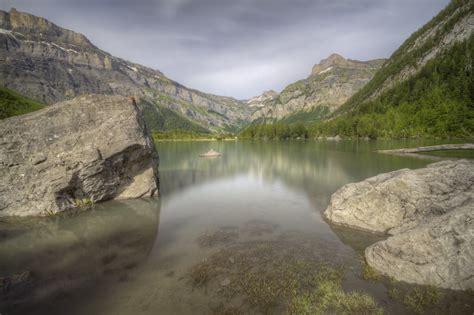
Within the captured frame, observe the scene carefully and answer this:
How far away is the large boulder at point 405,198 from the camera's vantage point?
1385 cm

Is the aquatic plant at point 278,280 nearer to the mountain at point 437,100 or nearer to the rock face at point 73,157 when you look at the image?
the rock face at point 73,157

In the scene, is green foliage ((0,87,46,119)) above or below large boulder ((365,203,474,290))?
above

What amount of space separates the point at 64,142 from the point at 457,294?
26.7 m

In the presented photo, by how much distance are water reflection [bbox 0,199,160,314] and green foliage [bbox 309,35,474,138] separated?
127 m

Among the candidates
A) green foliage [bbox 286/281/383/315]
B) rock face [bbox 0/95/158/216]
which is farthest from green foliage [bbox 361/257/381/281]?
rock face [bbox 0/95/158/216]

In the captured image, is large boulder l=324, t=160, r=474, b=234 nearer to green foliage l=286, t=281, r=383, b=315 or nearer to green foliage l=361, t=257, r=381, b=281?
green foliage l=361, t=257, r=381, b=281

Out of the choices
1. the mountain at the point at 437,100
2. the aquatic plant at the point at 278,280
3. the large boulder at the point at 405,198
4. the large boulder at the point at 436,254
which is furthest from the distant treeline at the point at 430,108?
the aquatic plant at the point at 278,280

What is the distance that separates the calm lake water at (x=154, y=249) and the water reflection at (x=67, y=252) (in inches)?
1.9

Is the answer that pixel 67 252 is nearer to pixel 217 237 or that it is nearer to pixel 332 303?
pixel 217 237

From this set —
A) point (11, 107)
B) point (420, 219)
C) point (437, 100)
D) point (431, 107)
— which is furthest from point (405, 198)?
point (437, 100)

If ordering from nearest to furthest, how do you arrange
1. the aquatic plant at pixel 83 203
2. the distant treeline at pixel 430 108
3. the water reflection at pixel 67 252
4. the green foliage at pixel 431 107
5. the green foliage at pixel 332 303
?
1. the green foliage at pixel 332 303
2. the water reflection at pixel 67 252
3. the aquatic plant at pixel 83 203
4. the green foliage at pixel 431 107
5. the distant treeline at pixel 430 108

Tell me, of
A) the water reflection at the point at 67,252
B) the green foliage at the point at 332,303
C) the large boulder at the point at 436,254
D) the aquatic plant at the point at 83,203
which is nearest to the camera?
the green foliage at the point at 332,303

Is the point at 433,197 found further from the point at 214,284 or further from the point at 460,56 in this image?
the point at 460,56

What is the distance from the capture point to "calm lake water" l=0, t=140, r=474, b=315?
28.6 ft
